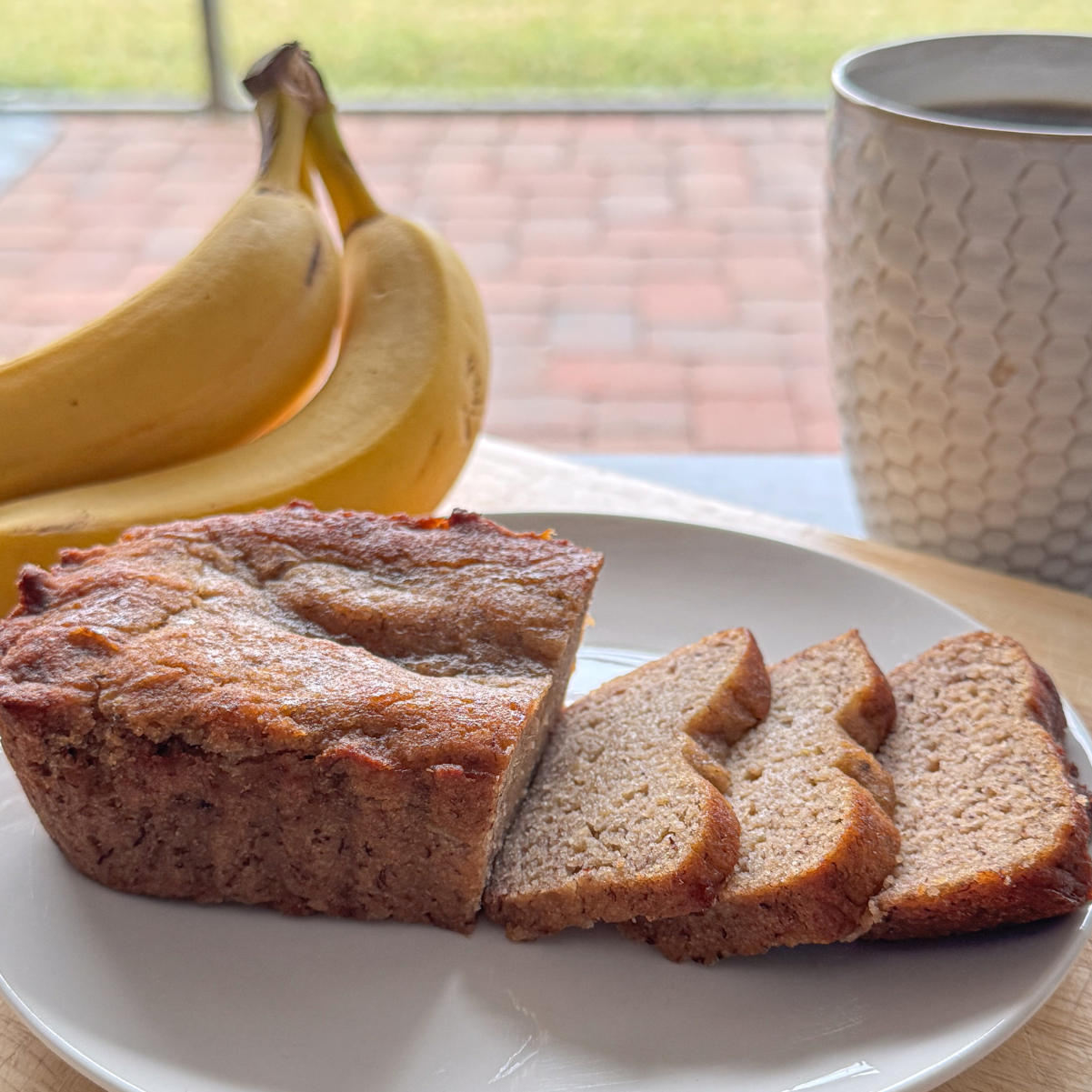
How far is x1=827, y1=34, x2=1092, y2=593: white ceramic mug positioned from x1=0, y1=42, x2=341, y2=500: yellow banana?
3.08 ft

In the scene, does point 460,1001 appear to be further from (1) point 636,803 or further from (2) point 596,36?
(2) point 596,36

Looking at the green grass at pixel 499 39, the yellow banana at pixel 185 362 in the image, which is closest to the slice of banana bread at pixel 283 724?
the yellow banana at pixel 185 362

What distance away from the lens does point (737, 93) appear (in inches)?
290

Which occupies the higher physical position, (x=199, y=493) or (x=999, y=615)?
(x=199, y=493)

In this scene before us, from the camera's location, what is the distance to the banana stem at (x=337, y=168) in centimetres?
229

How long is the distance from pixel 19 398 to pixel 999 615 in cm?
166

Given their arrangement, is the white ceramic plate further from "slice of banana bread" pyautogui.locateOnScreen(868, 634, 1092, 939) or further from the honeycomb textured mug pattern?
the honeycomb textured mug pattern

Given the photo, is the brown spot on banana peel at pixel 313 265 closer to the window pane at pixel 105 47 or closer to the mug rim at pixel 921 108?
the mug rim at pixel 921 108

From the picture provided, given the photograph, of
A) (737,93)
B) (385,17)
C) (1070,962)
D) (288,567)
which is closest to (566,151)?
(737,93)

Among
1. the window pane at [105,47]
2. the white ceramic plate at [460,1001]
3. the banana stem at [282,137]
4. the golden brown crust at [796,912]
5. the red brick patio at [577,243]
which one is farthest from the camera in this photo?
the window pane at [105,47]

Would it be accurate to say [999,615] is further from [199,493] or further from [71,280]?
[71,280]

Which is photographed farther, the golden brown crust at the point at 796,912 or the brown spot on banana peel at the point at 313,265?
the brown spot on banana peel at the point at 313,265

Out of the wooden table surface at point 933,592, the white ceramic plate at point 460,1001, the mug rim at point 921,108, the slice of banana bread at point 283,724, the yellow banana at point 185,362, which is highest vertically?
the mug rim at point 921,108

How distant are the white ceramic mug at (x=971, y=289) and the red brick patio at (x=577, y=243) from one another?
231cm
